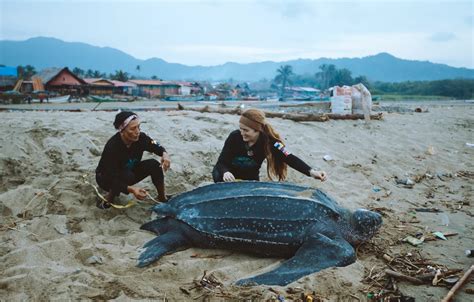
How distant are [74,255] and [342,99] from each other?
295 inches

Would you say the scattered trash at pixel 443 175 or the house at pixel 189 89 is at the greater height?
the house at pixel 189 89

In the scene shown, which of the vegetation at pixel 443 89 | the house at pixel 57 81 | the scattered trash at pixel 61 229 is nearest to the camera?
the scattered trash at pixel 61 229

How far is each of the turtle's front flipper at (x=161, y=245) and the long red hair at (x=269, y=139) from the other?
1.01m

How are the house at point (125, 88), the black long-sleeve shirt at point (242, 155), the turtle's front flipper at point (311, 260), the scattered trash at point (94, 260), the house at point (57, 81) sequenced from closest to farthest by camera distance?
the turtle's front flipper at point (311, 260) → the scattered trash at point (94, 260) → the black long-sleeve shirt at point (242, 155) → the house at point (57, 81) → the house at point (125, 88)

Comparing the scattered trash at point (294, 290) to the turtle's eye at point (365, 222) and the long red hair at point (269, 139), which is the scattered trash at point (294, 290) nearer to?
the turtle's eye at point (365, 222)

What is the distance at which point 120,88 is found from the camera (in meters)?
38.0

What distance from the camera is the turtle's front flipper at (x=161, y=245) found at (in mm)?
2221

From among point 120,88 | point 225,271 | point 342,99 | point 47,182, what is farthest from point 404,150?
point 120,88

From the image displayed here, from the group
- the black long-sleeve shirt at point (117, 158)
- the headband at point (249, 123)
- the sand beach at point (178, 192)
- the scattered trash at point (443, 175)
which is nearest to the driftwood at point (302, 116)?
the sand beach at point (178, 192)

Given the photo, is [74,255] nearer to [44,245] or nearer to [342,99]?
[44,245]

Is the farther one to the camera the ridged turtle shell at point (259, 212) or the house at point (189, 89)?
the house at point (189, 89)

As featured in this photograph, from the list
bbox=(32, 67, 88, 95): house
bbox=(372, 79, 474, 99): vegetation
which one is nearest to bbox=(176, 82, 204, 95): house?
bbox=(32, 67, 88, 95): house

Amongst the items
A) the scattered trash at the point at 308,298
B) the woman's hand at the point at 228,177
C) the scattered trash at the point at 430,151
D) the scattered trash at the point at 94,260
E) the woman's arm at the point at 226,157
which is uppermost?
the woman's arm at the point at 226,157

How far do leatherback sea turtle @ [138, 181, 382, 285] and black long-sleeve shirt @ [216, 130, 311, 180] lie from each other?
1.53 ft
